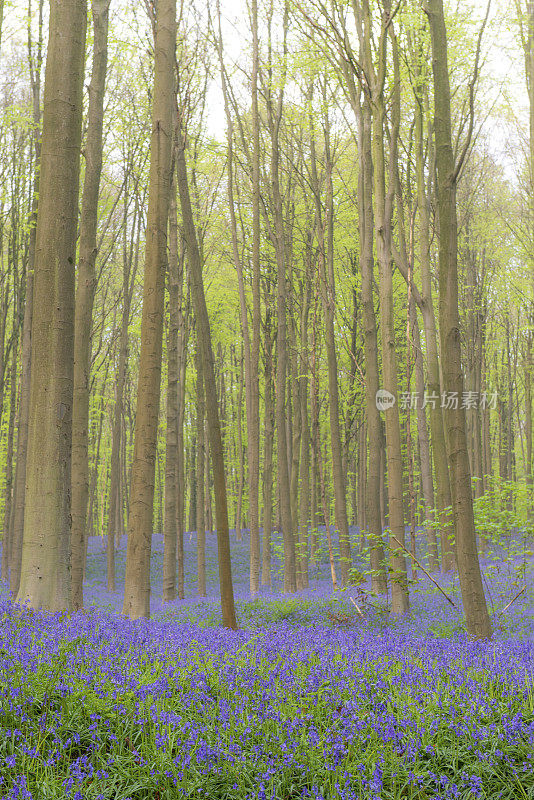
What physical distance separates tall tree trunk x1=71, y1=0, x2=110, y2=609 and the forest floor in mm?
4314

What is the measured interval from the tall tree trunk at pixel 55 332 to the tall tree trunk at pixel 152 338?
1.48 metres

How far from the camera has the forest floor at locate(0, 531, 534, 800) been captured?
302 cm

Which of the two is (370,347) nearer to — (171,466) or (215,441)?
(215,441)

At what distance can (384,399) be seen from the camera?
11.2 m

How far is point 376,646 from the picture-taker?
559 cm

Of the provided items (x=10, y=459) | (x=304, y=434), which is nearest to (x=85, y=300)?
(x=10, y=459)

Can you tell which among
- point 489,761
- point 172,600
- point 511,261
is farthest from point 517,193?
point 489,761

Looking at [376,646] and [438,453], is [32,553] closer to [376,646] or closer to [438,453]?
[376,646]

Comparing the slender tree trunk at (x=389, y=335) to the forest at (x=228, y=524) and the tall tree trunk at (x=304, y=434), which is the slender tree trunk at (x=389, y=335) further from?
the tall tree trunk at (x=304, y=434)

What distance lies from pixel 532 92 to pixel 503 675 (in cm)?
1815

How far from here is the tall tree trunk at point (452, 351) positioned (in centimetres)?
713

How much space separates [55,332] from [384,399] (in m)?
6.62

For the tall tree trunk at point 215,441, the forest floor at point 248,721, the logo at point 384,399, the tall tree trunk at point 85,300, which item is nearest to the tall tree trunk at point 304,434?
the logo at point 384,399

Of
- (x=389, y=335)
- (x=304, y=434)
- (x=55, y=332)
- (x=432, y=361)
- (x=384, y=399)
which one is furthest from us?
(x=304, y=434)
